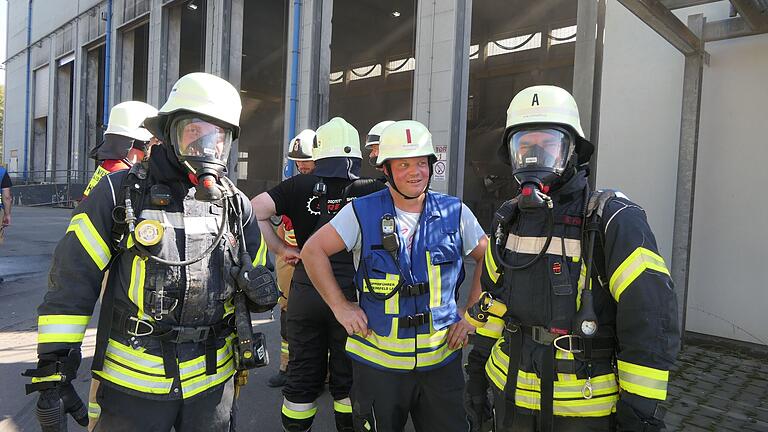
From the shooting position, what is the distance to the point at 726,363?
4992mm

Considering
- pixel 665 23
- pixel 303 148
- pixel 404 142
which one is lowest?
pixel 404 142

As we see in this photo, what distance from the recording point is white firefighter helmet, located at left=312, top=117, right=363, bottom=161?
3.48 metres

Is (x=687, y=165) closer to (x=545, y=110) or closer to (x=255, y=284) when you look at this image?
(x=545, y=110)

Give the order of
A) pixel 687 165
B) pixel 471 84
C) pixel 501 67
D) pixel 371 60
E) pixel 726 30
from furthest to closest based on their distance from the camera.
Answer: pixel 371 60, pixel 471 84, pixel 501 67, pixel 687 165, pixel 726 30

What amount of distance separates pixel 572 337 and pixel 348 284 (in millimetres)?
1616

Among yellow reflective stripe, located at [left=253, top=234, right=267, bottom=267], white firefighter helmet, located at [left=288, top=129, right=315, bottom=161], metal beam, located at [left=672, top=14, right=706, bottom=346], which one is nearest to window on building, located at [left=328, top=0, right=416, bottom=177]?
metal beam, located at [left=672, top=14, right=706, bottom=346]

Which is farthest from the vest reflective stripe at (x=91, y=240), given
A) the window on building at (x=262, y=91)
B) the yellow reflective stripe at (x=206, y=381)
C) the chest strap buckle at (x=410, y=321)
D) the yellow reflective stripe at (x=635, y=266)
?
the window on building at (x=262, y=91)

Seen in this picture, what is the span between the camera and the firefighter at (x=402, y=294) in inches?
96.1

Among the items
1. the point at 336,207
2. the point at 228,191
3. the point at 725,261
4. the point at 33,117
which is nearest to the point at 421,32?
the point at 725,261

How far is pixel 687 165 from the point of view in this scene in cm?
510

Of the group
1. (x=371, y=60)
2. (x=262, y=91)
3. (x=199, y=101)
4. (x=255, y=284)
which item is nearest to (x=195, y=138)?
(x=199, y=101)

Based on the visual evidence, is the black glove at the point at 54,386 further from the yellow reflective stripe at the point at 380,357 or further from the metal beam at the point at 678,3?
the metal beam at the point at 678,3

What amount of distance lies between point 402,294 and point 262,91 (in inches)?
1050

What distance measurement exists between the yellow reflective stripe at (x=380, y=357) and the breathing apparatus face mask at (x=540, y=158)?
987mm
